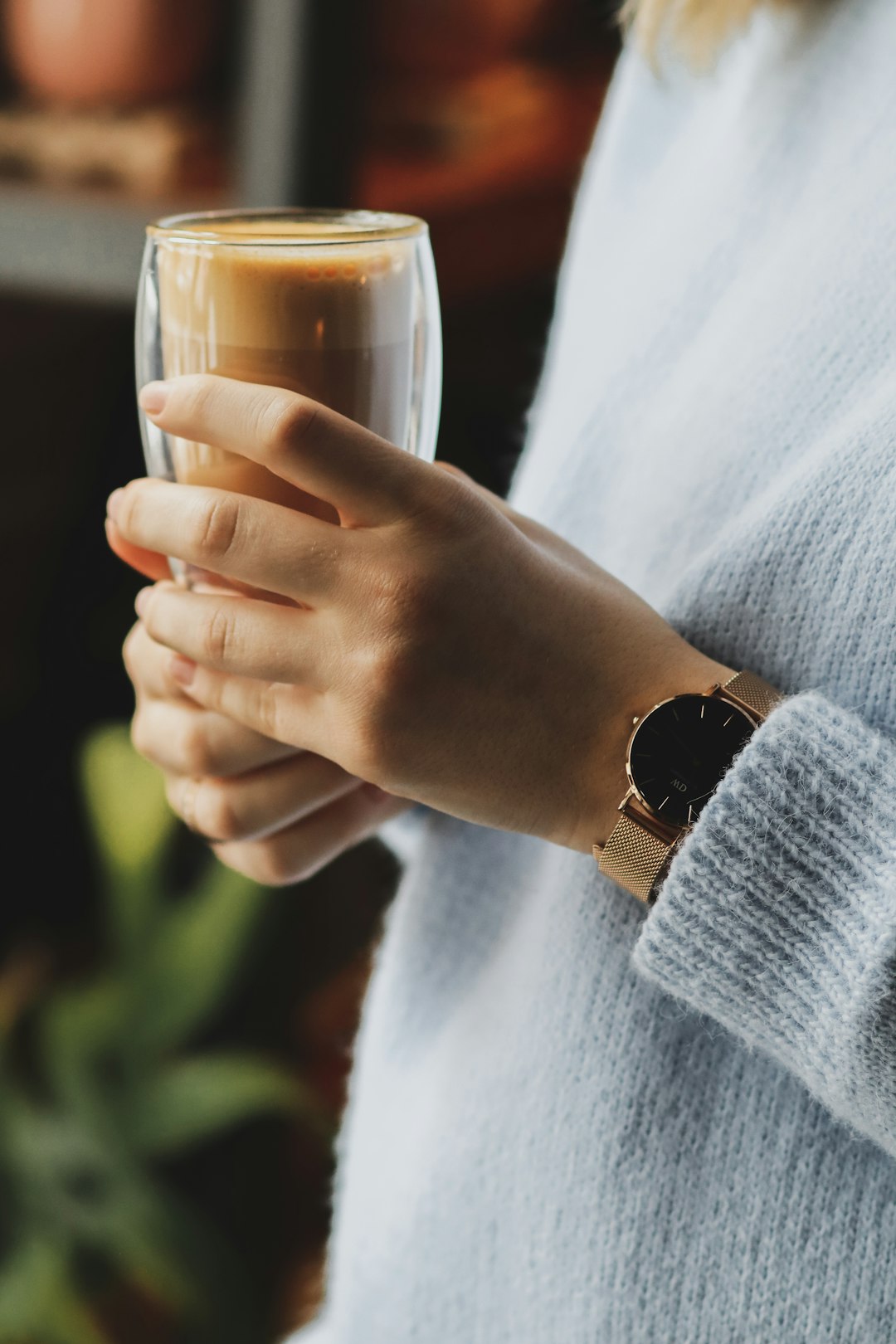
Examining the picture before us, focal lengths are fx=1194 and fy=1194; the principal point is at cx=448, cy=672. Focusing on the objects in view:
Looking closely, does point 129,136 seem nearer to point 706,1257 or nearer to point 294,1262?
point 706,1257

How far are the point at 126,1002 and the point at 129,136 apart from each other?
994 mm

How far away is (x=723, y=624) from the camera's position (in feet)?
1.76

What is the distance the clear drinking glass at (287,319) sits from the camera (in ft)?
1.63

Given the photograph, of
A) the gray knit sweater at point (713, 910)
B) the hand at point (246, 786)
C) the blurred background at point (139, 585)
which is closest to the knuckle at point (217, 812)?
the hand at point (246, 786)

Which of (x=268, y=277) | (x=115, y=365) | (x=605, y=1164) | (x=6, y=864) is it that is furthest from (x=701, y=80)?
(x=6, y=864)

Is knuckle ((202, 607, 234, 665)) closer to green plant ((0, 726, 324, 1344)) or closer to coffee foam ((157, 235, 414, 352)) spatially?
coffee foam ((157, 235, 414, 352))

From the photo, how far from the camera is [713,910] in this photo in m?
0.46

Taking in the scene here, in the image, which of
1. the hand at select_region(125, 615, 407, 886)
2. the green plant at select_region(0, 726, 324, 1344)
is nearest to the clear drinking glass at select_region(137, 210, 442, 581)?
the hand at select_region(125, 615, 407, 886)

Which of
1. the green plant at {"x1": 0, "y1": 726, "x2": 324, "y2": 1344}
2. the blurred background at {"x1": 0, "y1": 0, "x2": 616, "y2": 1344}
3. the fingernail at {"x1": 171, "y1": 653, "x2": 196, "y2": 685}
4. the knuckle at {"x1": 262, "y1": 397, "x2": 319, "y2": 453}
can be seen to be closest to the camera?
the knuckle at {"x1": 262, "y1": 397, "x2": 319, "y2": 453}

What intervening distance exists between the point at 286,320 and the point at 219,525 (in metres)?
0.10

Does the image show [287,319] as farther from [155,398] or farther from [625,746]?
[625,746]

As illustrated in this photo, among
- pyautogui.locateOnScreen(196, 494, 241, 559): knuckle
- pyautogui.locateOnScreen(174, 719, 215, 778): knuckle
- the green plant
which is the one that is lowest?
the green plant

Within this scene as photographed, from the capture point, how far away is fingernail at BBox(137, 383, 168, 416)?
1.61 ft

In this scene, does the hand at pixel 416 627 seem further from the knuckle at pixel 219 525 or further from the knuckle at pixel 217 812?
the knuckle at pixel 217 812
